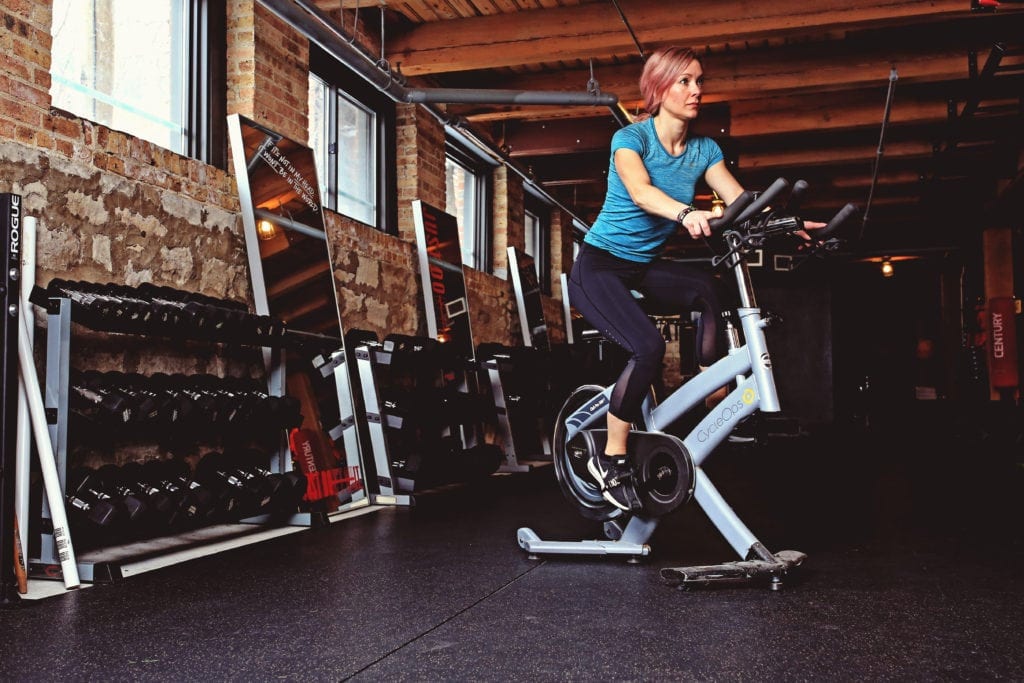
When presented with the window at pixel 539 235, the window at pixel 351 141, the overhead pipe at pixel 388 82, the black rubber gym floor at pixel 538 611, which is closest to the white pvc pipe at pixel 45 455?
the black rubber gym floor at pixel 538 611

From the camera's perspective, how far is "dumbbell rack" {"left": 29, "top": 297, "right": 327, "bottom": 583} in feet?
10.0

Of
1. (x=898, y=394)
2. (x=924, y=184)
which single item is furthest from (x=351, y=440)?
(x=898, y=394)

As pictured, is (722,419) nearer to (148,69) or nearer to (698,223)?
(698,223)

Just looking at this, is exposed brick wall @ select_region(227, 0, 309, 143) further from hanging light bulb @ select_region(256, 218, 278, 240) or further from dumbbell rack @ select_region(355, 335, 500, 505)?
dumbbell rack @ select_region(355, 335, 500, 505)

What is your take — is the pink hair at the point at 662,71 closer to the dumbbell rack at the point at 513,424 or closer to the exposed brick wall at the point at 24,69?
the exposed brick wall at the point at 24,69

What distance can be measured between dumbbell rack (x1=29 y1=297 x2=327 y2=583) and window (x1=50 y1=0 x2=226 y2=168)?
1.36 meters

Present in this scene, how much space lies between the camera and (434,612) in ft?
8.25

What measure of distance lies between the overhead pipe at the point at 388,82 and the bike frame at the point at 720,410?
2.95 metres

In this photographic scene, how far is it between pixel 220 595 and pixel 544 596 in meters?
1.02

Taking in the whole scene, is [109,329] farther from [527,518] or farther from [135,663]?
[527,518]

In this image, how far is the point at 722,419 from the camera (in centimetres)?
296

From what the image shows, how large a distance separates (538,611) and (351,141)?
5.17m

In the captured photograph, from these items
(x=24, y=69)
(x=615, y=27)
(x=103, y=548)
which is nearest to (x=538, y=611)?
(x=103, y=548)

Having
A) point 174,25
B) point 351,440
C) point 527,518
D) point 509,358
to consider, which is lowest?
point 527,518
